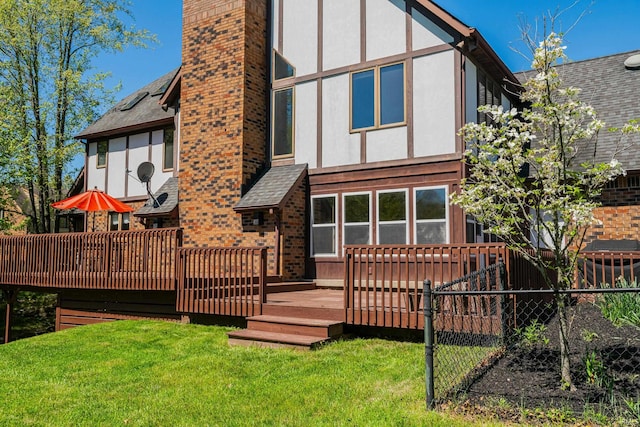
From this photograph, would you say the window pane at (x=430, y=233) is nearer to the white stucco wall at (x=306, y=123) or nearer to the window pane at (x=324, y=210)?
the window pane at (x=324, y=210)

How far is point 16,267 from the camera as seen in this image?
1318 cm

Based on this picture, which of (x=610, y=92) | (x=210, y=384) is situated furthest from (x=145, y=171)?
(x=610, y=92)

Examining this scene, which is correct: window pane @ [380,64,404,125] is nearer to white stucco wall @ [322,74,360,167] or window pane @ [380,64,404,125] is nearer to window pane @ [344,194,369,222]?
white stucco wall @ [322,74,360,167]

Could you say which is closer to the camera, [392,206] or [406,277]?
[406,277]

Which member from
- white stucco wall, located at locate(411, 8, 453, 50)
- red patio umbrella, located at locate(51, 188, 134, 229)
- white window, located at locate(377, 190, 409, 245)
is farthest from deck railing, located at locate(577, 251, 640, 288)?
red patio umbrella, located at locate(51, 188, 134, 229)

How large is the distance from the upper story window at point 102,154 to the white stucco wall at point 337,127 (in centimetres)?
1011

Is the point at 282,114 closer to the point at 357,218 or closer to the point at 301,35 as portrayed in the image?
the point at 301,35

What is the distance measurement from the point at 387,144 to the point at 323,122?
190cm

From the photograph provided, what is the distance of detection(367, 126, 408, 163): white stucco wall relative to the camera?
1148 cm

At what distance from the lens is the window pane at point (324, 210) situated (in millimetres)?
12453

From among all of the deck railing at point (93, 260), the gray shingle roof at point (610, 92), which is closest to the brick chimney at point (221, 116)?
the deck railing at point (93, 260)

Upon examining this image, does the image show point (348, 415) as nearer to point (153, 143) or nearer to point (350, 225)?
point (350, 225)

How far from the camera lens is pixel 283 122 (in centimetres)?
1346

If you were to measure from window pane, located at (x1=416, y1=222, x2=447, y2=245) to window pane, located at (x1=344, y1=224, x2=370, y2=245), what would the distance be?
130 cm
